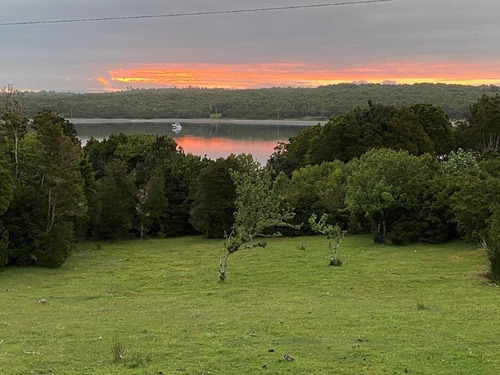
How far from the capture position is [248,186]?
80.9 ft

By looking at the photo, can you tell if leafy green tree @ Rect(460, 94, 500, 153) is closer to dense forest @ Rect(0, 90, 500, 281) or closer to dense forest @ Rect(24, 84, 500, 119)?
dense forest @ Rect(0, 90, 500, 281)

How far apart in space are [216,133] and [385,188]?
112855mm

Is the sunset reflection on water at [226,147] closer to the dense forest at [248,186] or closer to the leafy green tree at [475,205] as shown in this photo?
the dense forest at [248,186]

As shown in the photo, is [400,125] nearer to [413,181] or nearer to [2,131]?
[413,181]

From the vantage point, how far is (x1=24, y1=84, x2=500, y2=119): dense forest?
140375 mm

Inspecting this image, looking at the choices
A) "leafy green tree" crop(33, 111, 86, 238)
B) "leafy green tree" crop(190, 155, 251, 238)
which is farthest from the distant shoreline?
"leafy green tree" crop(33, 111, 86, 238)

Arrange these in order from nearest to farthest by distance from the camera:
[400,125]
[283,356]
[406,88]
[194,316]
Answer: [283,356], [194,316], [400,125], [406,88]

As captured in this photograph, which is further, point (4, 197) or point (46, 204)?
point (46, 204)

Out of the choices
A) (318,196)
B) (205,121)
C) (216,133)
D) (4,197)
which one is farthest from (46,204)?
(205,121)

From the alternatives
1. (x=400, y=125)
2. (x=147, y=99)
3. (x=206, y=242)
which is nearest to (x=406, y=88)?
(x=147, y=99)

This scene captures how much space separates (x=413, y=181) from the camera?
3688cm

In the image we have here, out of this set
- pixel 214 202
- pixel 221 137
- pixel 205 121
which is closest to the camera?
pixel 214 202

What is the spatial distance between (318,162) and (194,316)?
48.3 metres

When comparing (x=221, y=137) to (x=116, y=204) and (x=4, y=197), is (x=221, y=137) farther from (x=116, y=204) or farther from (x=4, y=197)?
(x=4, y=197)
